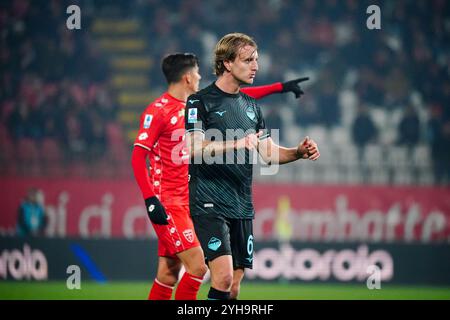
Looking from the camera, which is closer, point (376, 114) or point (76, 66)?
point (376, 114)

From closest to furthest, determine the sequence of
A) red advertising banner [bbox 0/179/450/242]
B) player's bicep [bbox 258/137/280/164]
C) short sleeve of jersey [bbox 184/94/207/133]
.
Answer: short sleeve of jersey [bbox 184/94/207/133] < player's bicep [bbox 258/137/280/164] < red advertising banner [bbox 0/179/450/242]

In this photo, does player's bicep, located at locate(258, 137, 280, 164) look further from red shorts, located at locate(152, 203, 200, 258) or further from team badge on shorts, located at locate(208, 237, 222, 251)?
red shorts, located at locate(152, 203, 200, 258)

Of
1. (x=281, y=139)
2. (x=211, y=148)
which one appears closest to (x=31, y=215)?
(x=281, y=139)

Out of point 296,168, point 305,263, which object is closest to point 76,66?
point 296,168

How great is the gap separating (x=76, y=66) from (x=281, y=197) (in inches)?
216

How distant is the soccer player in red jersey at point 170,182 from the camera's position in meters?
7.12

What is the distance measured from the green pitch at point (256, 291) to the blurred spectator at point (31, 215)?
1.23 meters

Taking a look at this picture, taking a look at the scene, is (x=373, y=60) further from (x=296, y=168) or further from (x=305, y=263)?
(x=305, y=263)

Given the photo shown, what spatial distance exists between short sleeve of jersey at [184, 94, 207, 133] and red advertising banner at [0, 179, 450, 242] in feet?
24.4

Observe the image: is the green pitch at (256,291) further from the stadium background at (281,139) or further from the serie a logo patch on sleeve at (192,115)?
the serie a logo patch on sleeve at (192,115)

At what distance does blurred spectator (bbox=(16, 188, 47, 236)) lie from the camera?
45.7ft

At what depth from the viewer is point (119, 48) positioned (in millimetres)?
17969

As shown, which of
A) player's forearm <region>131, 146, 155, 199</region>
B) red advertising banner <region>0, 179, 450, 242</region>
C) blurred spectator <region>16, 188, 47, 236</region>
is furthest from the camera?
blurred spectator <region>16, 188, 47, 236</region>

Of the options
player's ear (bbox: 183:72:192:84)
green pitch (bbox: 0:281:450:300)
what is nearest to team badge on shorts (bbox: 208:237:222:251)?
player's ear (bbox: 183:72:192:84)
